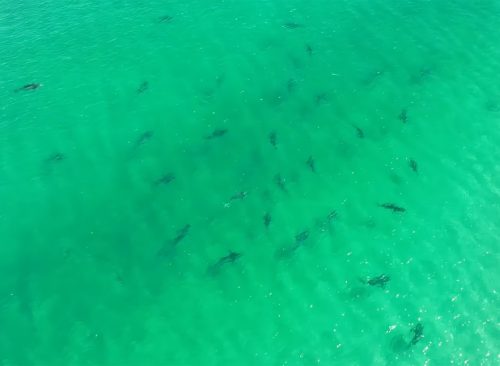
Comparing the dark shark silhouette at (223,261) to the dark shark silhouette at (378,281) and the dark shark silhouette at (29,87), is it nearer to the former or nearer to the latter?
the dark shark silhouette at (378,281)

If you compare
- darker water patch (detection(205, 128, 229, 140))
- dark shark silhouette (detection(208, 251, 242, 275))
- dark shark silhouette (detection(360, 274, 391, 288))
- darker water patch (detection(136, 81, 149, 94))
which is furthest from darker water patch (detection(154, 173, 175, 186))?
dark shark silhouette (detection(360, 274, 391, 288))

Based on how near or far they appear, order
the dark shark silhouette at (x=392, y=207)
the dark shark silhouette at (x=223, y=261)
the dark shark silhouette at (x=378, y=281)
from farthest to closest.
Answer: the dark shark silhouette at (x=392, y=207) → the dark shark silhouette at (x=223, y=261) → the dark shark silhouette at (x=378, y=281)

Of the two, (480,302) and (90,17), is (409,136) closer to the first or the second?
(480,302)

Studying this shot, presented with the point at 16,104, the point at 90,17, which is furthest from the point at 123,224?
the point at 90,17

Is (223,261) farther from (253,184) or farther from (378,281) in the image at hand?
(378,281)

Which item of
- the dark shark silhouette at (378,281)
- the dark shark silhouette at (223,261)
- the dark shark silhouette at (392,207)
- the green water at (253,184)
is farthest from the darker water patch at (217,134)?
the dark shark silhouette at (378,281)

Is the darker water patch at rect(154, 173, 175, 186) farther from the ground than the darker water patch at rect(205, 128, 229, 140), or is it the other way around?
the darker water patch at rect(205, 128, 229, 140)

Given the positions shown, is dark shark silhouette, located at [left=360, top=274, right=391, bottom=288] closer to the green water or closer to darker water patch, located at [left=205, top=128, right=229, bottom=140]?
the green water

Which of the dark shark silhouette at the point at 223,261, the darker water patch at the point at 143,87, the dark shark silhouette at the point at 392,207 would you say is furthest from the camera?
the darker water patch at the point at 143,87
